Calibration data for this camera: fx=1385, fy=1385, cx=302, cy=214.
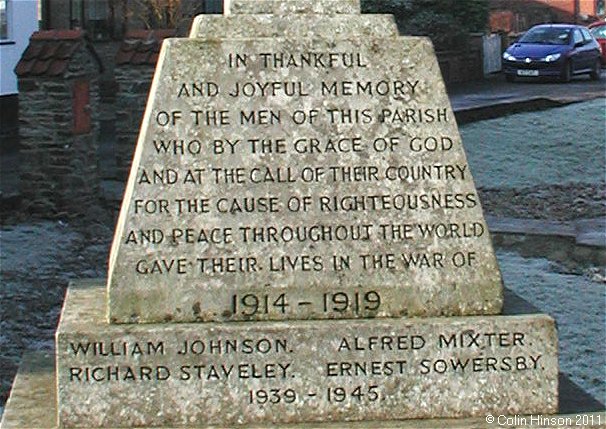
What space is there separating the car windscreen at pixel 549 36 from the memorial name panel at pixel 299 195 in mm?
27681

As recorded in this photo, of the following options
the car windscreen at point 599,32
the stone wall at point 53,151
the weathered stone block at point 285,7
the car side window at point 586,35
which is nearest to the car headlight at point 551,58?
the car side window at point 586,35

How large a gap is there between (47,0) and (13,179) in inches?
577

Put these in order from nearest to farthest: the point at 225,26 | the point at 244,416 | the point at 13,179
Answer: the point at 244,416 → the point at 225,26 → the point at 13,179

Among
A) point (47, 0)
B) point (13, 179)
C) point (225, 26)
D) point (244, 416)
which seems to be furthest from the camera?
point (47, 0)

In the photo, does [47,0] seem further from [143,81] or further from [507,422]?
[507,422]

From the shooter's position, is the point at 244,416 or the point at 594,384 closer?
the point at 244,416

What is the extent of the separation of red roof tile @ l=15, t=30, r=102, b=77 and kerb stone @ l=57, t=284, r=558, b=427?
10.6m

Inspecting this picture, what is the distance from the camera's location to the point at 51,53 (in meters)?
14.8

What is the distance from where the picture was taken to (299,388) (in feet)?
13.6

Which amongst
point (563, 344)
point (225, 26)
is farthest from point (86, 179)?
point (225, 26)

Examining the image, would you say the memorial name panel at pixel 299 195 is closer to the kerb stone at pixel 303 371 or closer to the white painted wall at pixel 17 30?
the kerb stone at pixel 303 371

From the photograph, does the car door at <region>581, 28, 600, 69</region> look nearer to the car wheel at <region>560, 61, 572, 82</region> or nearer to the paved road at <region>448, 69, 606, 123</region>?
the paved road at <region>448, 69, 606, 123</region>

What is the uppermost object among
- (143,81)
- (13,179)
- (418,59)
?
(418,59)

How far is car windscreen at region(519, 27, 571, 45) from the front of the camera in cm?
3148
